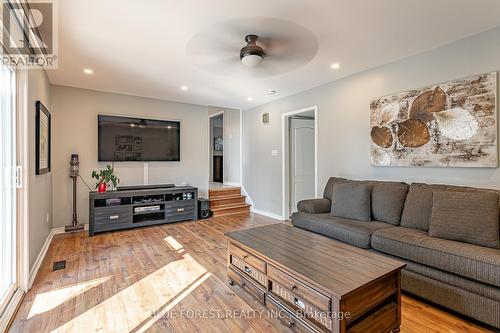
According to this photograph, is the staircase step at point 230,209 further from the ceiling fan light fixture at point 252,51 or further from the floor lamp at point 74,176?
the ceiling fan light fixture at point 252,51

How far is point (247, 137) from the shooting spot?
593 centimetres

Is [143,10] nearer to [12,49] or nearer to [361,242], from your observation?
[12,49]

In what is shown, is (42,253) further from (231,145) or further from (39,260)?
(231,145)

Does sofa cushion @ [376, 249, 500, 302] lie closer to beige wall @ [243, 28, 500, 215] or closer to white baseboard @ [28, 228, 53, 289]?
beige wall @ [243, 28, 500, 215]

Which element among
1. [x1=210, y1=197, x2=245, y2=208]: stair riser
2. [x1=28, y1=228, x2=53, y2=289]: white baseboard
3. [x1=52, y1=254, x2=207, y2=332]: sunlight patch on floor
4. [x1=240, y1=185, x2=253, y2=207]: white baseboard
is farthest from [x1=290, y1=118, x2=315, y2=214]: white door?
[x1=28, y1=228, x2=53, y2=289]: white baseboard

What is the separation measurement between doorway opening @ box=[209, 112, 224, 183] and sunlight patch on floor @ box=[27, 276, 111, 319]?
5.81m

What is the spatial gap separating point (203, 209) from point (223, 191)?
1.04 m

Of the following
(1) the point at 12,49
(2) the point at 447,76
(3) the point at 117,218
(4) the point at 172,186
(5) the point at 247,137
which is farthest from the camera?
(5) the point at 247,137

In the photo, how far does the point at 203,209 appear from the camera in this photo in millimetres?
5008

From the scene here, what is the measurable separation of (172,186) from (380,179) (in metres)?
3.72

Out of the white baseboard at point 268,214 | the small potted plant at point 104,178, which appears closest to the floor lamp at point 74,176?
the small potted plant at point 104,178

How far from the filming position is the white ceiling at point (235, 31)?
80.4 inches

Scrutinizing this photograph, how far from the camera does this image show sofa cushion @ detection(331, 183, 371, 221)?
→ 9.59 feet

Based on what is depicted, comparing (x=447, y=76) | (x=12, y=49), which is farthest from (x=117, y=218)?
(x=447, y=76)
